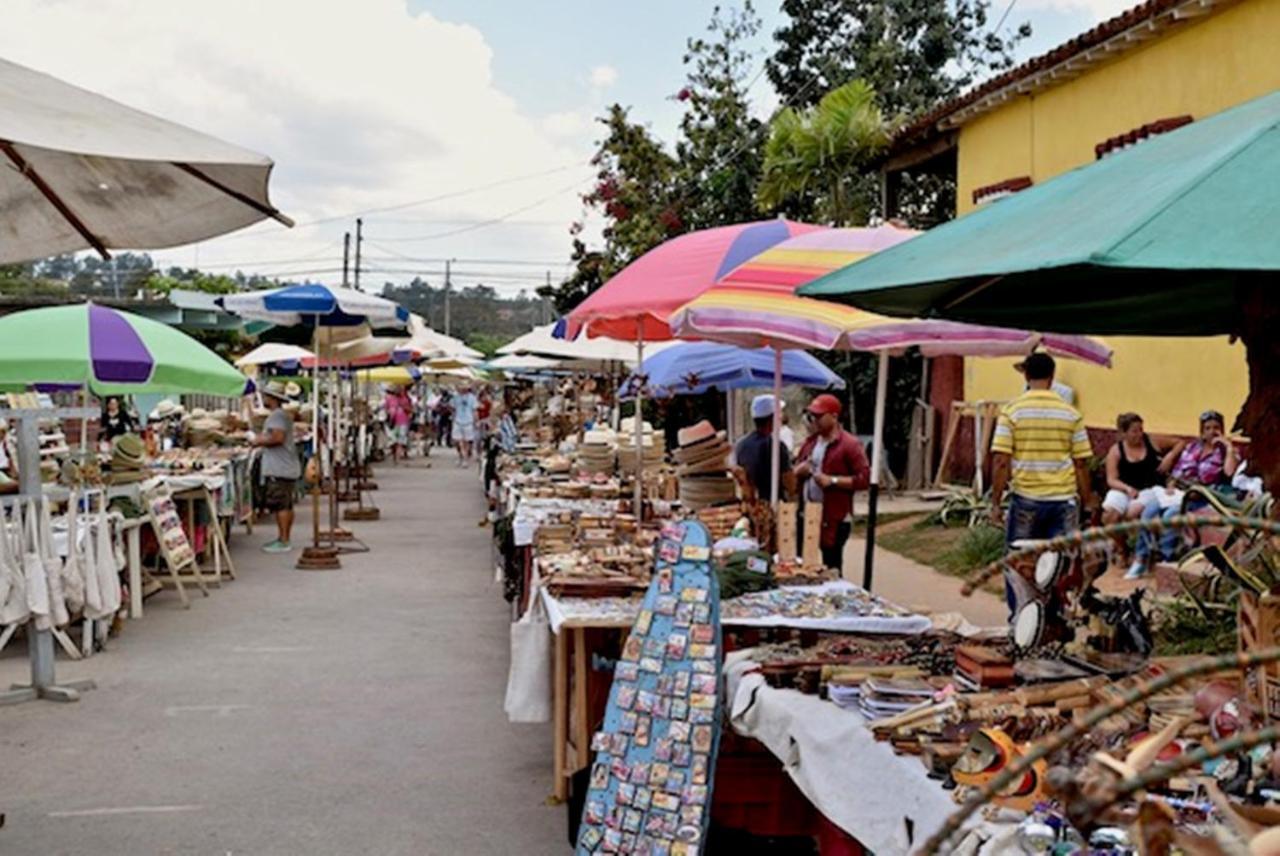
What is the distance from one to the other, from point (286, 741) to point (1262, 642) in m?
5.58

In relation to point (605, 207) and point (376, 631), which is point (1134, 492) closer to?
point (376, 631)

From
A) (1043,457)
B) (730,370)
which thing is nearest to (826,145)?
(730,370)

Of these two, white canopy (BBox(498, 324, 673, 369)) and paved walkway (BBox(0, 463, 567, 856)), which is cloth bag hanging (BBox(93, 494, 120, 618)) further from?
white canopy (BBox(498, 324, 673, 369))

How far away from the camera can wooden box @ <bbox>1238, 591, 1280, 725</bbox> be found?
126 inches

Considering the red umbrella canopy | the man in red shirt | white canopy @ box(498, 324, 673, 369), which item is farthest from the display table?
white canopy @ box(498, 324, 673, 369)

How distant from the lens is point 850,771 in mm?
3996

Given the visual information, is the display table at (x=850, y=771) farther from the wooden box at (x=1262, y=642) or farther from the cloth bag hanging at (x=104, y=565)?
the cloth bag hanging at (x=104, y=565)

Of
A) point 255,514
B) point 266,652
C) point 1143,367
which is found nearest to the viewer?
point 266,652

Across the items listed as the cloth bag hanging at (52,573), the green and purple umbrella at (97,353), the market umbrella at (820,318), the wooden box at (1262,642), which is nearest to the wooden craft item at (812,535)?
the market umbrella at (820,318)

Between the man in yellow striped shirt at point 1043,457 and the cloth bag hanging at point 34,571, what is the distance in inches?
240

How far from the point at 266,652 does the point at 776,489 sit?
13.3ft

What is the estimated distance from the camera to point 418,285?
304 feet

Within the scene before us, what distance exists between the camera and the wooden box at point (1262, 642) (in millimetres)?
3193

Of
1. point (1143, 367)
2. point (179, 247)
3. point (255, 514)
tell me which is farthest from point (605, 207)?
point (179, 247)
